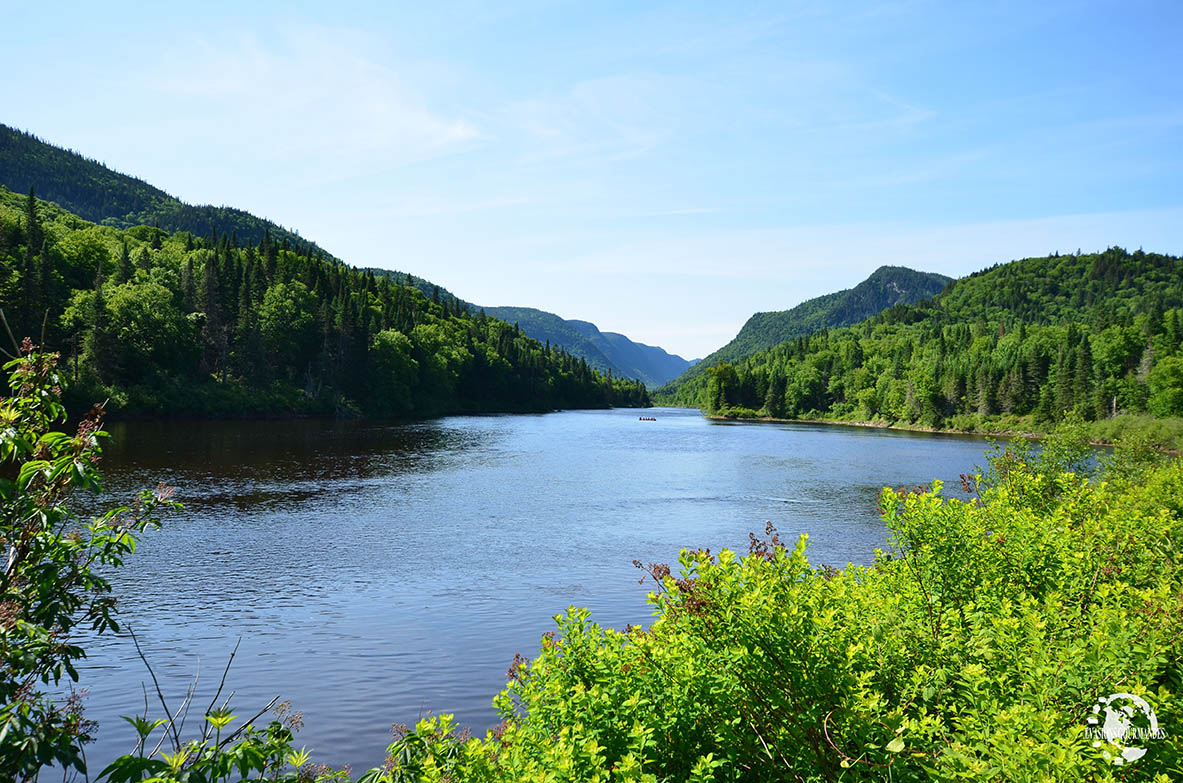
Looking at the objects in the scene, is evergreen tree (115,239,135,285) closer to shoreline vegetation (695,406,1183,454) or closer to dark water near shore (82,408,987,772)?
dark water near shore (82,408,987,772)

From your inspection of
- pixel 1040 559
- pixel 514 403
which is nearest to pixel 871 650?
pixel 1040 559

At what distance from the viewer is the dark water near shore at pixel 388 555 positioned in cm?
1460

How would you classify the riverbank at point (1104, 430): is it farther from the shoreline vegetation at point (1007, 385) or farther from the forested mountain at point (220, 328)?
the forested mountain at point (220, 328)

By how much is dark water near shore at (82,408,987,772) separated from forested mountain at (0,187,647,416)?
63.8 feet

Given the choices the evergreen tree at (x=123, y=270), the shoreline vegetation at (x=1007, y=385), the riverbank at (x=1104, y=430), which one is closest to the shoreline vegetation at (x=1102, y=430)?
the riverbank at (x=1104, y=430)

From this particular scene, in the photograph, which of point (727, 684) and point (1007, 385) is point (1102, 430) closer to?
point (1007, 385)

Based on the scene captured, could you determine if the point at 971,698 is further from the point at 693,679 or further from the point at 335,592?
the point at 335,592

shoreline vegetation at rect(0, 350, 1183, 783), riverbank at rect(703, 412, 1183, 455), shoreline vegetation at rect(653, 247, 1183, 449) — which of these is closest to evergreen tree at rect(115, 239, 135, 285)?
riverbank at rect(703, 412, 1183, 455)

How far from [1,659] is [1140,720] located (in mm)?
7652

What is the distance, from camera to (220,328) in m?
100

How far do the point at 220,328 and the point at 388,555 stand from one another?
8916cm

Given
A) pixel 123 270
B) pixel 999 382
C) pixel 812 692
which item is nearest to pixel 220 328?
pixel 123 270

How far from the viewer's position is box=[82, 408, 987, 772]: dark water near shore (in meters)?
14.6

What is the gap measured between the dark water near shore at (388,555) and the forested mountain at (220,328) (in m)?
19.5
